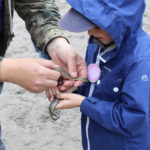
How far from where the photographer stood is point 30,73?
182 centimetres

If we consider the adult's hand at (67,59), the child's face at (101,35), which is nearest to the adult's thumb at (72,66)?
the adult's hand at (67,59)

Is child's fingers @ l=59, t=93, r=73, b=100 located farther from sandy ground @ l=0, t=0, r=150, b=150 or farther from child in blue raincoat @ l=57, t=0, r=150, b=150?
sandy ground @ l=0, t=0, r=150, b=150

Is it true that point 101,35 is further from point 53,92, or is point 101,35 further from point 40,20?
point 40,20

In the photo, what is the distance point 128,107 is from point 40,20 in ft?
2.41

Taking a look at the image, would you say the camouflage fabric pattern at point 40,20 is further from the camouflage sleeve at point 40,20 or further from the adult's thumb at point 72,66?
the adult's thumb at point 72,66

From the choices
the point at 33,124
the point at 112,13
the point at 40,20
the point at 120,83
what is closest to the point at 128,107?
the point at 120,83

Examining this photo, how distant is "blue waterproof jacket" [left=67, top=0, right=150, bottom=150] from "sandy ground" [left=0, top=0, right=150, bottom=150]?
1.13 m

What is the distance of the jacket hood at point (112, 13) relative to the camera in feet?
5.43

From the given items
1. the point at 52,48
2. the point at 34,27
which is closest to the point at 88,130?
the point at 52,48

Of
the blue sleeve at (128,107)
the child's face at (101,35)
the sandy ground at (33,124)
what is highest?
the child's face at (101,35)

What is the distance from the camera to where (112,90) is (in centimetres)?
189

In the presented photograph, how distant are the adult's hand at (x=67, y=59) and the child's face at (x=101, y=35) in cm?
21

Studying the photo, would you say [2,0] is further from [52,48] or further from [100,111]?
[100,111]

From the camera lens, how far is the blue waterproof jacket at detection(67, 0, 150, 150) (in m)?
1.67
